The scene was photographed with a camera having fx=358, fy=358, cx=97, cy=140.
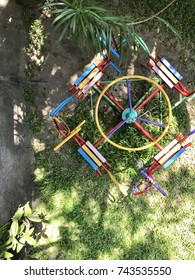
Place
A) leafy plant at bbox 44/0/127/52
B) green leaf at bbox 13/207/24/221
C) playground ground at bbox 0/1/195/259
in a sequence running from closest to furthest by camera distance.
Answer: leafy plant at bbox 44/0/127/52
green leaf at bbox 13/207/24/221
playground ground at bbox 0/1/195/259

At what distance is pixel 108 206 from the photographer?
392cm

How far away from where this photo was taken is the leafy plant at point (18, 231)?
133 inches

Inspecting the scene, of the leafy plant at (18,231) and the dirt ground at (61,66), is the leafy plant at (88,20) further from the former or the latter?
the leafy plant at (18,231)

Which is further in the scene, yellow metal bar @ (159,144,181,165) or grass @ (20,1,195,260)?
grass @ (20,1,195,260)

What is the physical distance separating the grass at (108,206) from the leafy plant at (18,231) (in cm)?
31

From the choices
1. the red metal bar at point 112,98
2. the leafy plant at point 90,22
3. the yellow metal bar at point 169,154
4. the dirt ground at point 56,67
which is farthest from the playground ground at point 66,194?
the leafy plant at point 90,22

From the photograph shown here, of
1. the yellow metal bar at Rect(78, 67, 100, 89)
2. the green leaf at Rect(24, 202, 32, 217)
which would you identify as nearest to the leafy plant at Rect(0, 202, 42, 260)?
the green leaf at Rect(24, 202, 32, 217)

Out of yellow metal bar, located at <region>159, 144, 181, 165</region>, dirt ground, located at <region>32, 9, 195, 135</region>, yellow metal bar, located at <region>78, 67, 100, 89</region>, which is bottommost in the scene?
yellow metal bar, located at <region>159, 144, 181, 165</region>

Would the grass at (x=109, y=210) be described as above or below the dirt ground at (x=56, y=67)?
below

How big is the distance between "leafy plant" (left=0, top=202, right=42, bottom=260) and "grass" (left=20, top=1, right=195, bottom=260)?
31 centimetres

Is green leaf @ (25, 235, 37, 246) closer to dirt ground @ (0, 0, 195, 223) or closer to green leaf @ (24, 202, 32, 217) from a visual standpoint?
green leaf @ (24, 202, 32, 217)

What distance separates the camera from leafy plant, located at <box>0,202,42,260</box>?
11.1 feet

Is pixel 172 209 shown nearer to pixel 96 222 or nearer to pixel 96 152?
pixel 96 222

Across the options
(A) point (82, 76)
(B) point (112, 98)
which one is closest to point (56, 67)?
(A) point (82, 76)
